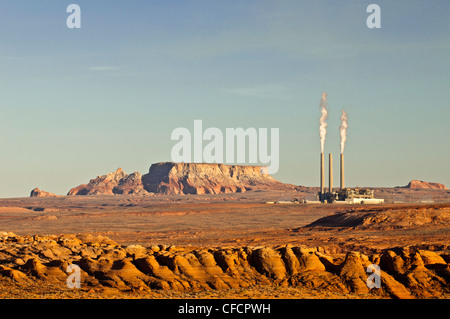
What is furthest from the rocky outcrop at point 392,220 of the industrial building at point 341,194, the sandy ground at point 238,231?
the industrial building at point 341,194

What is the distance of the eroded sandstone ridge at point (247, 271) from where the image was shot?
25955mm

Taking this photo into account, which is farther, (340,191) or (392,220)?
(340,191)

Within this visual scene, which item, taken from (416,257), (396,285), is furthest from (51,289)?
(416,257)

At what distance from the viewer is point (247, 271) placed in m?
27.9

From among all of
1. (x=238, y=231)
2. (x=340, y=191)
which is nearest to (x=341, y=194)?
(x=340, y=191)

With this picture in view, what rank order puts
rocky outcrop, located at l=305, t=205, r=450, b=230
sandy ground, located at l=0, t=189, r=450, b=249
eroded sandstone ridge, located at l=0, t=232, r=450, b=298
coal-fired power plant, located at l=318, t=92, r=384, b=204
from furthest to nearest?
coal-fired power plant, located at l=318, t=92, r=384, b=204 < rocky outcrop, located at l=305, t=205, r=450, b=230 < sandy ground, located at l=0, t=189, r=450, b=249 < eroded sandstone ridge, located at l=0, t=232, r=450, b=298

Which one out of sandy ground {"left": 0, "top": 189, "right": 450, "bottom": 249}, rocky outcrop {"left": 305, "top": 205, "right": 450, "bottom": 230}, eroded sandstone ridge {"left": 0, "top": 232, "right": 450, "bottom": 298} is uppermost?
eroded sandstone ridge {"left": 0, "top": 232, "right": 450, "bottom": 298}

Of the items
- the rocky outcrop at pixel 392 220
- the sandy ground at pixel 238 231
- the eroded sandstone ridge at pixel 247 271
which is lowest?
the sandy ground at pixel 238 231

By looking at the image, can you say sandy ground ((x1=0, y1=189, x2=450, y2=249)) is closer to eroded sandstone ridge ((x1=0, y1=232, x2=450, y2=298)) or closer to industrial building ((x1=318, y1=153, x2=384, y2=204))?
industrial building ((x1=318, y1=153, x2=384, y2=204))

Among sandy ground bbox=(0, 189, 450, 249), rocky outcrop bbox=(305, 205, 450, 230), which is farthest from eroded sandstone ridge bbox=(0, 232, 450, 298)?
rocky outcrop bbox=(305, 205, 450, 230)

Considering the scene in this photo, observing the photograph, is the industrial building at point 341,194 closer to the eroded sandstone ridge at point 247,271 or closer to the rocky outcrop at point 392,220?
the rocky outcrop at point 392,220

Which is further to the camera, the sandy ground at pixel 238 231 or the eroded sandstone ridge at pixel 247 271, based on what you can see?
the sandy ground at pixel 238 231

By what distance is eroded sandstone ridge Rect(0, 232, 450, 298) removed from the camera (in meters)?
26.0

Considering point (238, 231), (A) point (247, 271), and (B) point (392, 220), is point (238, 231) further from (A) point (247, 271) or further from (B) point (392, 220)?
(A) point (247, 271)
